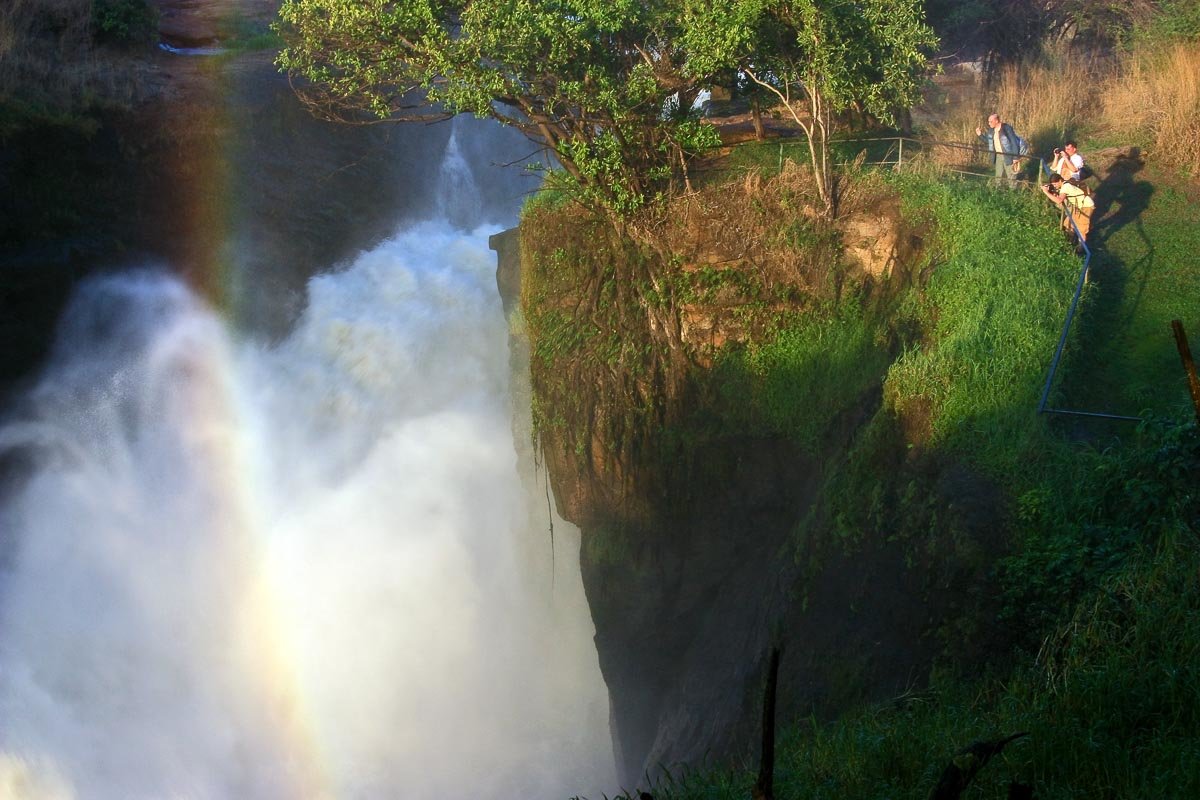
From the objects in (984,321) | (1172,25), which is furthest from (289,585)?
(1172,25)

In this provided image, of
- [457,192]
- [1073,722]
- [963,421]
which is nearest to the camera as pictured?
[1073,722]

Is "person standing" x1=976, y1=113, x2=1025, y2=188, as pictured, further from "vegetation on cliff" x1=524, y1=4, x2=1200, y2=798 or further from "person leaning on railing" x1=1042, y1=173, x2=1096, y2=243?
"person leaning on railing" x1=1042, y1=173, x2=1096, y2=243

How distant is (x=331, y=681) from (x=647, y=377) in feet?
23.2

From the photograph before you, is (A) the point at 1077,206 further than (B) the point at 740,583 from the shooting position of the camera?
Yes

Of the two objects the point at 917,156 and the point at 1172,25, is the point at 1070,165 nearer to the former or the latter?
Result: the point at 917,156

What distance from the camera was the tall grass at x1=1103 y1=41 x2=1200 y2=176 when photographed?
1611 centimetres

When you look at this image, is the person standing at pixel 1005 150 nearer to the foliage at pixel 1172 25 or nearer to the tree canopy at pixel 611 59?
the tree canopy at pixel 611 59

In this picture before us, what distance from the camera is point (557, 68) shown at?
43.7 ft

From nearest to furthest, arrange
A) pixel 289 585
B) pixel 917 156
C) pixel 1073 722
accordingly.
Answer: pixel 1073 722
pixel 917 156
pixel 289 585

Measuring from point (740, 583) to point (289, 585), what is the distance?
761 cm

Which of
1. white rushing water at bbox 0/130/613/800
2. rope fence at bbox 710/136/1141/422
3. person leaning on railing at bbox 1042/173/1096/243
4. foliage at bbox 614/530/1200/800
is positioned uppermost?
rope fence at bbox 710/136/1141/422

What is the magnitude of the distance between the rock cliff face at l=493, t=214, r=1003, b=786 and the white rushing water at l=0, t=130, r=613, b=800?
229 centimetres

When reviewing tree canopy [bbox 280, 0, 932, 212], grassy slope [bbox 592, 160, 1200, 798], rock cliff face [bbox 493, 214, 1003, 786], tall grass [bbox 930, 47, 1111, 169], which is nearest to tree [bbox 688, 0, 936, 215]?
Result: tree canopy [bbox 280, 0, 932, 212]

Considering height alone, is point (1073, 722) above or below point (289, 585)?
above
